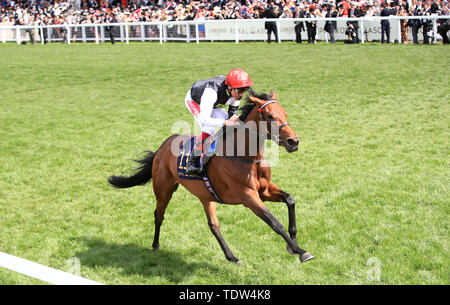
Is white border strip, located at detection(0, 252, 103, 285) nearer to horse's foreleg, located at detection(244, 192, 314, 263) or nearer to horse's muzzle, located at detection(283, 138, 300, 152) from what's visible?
horse's foreleg, located at detection(244, 192, 314, 263)

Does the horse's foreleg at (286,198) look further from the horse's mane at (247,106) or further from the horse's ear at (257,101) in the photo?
the horse's ear at (257,101)

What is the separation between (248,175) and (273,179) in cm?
330

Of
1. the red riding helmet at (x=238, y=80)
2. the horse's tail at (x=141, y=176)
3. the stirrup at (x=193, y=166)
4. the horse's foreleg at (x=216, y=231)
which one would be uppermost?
the red riding helmet at (x=238, y=80)

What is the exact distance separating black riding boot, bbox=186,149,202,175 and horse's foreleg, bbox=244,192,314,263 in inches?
26.4

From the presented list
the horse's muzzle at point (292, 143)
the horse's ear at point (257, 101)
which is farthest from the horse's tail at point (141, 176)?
the horse's muzzle at point (292, 143)

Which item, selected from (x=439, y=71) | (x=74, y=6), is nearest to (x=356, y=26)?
(x=439, y=71)

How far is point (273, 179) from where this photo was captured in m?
8.07

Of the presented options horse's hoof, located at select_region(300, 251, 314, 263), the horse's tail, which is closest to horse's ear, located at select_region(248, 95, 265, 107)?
horse's hoof, located at select_region(300, 251, 314, 263)

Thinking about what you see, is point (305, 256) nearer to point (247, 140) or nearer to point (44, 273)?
point (247, 140)

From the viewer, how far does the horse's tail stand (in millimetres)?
6148

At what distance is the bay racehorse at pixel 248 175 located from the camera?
4.57m

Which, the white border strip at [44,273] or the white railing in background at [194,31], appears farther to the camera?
the white railing in background at [194,31]

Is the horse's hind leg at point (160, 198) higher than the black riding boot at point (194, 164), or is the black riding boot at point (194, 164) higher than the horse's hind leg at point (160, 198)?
the black riding boot at point (194, 164)

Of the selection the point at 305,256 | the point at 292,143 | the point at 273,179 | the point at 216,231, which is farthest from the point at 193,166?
the point at 273,179
